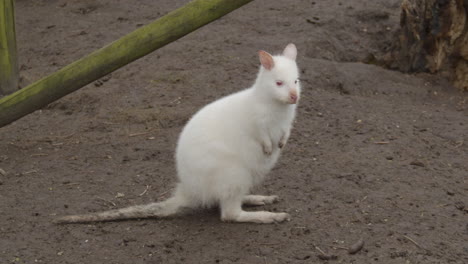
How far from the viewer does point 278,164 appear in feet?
16.6

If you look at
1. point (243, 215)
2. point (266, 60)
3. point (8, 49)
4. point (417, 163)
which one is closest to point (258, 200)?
point (243, 215)

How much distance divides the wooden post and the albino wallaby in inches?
101

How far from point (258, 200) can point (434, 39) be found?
3278 millimetres

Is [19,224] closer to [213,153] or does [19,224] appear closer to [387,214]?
[213,153]

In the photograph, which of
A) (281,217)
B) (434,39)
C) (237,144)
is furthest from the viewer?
(434,39)

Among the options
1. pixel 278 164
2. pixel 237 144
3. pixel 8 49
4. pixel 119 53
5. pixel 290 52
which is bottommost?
pixel 278 164

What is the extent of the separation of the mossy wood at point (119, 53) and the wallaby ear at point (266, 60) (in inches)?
15.8

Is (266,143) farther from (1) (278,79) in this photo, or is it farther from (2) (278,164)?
(2) (278,164)

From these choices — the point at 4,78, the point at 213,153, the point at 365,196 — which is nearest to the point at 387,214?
the point at 365,196

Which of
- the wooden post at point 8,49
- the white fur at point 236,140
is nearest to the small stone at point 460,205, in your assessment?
the white fur at point 236,140

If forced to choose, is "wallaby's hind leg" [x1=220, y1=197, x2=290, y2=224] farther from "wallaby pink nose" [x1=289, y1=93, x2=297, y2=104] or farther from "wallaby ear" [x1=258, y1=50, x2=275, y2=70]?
"wallaby ear" [x1=258, y1=50, x2=275, y2=70]

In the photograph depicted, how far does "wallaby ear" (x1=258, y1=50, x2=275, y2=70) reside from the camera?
12.8 feet

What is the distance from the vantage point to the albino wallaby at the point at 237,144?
13.1 feet

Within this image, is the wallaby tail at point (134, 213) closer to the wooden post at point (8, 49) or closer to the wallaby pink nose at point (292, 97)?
the wallaby pink nose at point (292, 97)
